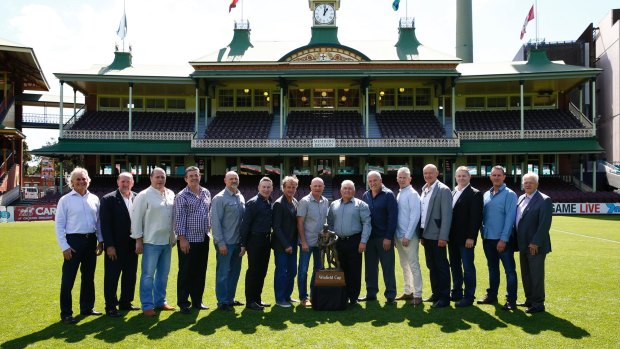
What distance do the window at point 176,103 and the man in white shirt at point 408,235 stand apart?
103 ft

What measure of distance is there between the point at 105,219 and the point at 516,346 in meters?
5.56

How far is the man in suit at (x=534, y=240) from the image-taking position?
22.6ft

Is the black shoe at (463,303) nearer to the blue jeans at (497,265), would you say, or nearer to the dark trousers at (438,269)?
the dark trousers at (438,269)

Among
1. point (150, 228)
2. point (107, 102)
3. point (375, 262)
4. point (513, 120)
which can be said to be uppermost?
point (107, 102)

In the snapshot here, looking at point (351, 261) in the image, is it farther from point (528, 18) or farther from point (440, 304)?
point (528, 18)

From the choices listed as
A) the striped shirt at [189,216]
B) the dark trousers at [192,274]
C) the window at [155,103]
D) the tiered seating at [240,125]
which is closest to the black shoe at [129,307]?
the dark trousers at [192,274]

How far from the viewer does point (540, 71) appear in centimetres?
3169

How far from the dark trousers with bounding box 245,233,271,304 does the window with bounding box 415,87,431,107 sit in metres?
30.3

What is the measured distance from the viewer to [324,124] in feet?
111

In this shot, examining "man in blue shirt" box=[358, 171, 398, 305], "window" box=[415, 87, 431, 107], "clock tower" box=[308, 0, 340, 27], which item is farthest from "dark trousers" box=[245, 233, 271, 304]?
"clock tower" box=[308, 0, 340, 27]

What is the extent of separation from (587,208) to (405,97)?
1450cm

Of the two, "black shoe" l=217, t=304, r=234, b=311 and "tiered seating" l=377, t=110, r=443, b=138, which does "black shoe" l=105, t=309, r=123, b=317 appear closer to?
"black shoe" l=217, t=304, r=234, b=311

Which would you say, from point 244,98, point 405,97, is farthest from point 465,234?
point 244,98

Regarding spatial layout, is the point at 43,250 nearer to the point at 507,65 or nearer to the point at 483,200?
the point at 483,200
